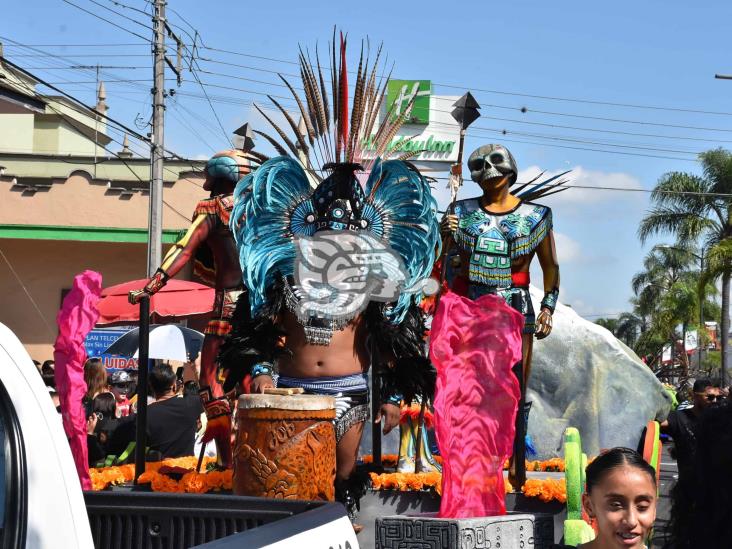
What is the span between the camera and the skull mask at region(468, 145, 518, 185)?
6.50m

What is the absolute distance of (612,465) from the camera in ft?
9.71

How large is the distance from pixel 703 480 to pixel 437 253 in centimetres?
410

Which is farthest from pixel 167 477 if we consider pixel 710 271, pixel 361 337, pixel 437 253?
pixel 710 271

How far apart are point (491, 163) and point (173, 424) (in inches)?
130

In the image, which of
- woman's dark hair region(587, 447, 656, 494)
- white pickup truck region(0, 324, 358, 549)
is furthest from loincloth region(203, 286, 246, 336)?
white pickup truck region(0, 324, 358, 549)

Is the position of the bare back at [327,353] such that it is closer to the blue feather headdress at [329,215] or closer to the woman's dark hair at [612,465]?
the blue feather headdress at [329,215]

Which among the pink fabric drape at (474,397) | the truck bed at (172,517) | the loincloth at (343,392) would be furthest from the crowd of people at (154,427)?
the truck bed at (172,517)

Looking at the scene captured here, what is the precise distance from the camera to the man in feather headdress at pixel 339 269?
584 cm

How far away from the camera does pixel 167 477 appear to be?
686 centimetres

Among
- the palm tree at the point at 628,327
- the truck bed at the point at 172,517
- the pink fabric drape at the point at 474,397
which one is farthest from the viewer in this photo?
the palm tree at the point at 628,327

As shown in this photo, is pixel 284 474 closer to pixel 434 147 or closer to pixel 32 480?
pixel 32 480

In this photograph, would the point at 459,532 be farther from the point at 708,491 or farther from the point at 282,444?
the point at 708,491

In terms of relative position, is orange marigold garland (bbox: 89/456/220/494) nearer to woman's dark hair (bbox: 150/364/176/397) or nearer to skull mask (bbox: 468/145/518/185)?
woman's dark hair (bbox: 150/364/176/397)

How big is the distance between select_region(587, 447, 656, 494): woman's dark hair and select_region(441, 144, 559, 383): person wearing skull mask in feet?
11.3
